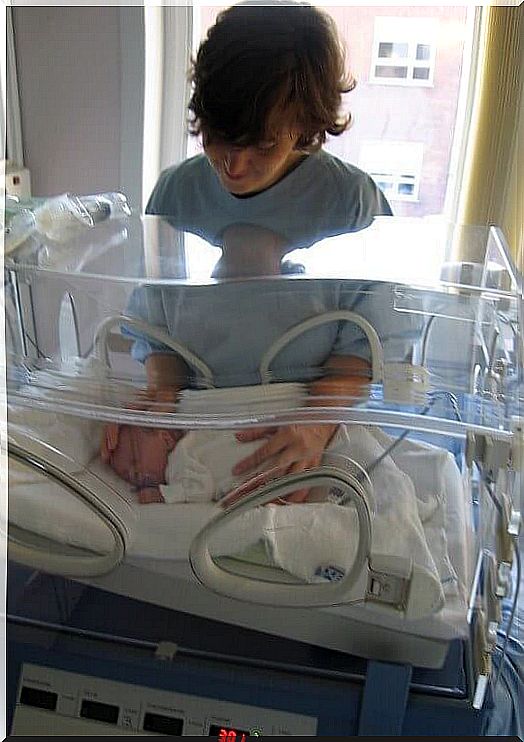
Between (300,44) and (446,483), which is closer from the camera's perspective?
(300,44)

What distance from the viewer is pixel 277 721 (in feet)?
2.70

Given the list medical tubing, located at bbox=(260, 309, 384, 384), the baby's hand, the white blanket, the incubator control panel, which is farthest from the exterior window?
the incubator control panel

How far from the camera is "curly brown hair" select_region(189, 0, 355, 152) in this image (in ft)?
2.50

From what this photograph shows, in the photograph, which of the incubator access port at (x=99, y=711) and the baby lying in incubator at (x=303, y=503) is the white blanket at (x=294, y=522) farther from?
the incubator access port at (x=99, y=711)

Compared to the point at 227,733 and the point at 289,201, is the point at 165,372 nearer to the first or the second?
the point at 289,201

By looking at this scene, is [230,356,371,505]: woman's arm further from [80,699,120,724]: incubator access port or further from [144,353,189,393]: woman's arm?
[80,699,120,724]: incubator access port

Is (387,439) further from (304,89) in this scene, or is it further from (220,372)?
(304,89)

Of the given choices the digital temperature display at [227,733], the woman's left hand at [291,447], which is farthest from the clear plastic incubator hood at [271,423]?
the digital temperature display at [227,733]

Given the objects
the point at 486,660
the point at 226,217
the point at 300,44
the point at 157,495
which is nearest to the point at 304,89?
the point at 300,44

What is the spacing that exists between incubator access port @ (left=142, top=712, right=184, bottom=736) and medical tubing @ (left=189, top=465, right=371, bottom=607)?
0.13 metres

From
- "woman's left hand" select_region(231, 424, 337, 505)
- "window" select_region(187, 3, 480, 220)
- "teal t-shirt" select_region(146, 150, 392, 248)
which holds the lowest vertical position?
"woman's left hand" select_region(231, 424, 337, 505)

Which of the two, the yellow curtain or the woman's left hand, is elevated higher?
the yellow curtain

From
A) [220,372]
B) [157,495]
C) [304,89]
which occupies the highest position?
[304,89]

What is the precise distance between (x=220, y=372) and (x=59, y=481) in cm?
19
